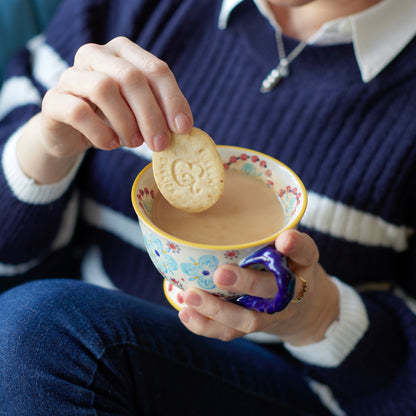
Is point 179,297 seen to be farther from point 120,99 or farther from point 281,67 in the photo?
point 281,67

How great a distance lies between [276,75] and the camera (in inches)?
35.8

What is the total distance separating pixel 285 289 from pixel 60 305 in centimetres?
39

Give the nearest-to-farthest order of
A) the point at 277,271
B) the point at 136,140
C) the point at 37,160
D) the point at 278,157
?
the point at 277,271, the point at 136,140, the point at 37,160, the point at 278,157

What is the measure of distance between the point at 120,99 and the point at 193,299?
27cm

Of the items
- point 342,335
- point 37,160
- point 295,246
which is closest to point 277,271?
point 295,246

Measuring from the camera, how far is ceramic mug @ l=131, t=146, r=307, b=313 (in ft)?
1.68

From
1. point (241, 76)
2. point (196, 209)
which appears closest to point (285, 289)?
point (196, 209)

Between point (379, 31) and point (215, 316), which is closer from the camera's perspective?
point (215, 316)

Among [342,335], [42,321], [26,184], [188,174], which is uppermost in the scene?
[188,174]

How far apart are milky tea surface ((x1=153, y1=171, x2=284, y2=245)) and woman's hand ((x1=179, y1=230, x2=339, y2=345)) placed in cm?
6

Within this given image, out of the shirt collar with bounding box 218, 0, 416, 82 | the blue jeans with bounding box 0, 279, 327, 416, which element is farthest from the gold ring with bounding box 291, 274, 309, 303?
the shirt collar with bounding box 218, 0, 416, 82

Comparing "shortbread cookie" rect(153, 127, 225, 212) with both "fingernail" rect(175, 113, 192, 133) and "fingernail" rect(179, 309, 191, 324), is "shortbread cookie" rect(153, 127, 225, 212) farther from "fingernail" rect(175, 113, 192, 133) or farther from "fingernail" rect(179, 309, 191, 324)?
"fingernail" rect(179, 309, 191, 324)

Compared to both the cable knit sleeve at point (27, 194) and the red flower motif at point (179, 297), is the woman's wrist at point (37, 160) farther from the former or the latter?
the red flower motif at point (179, 297)

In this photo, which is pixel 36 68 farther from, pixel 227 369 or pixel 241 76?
pixel 227 369
